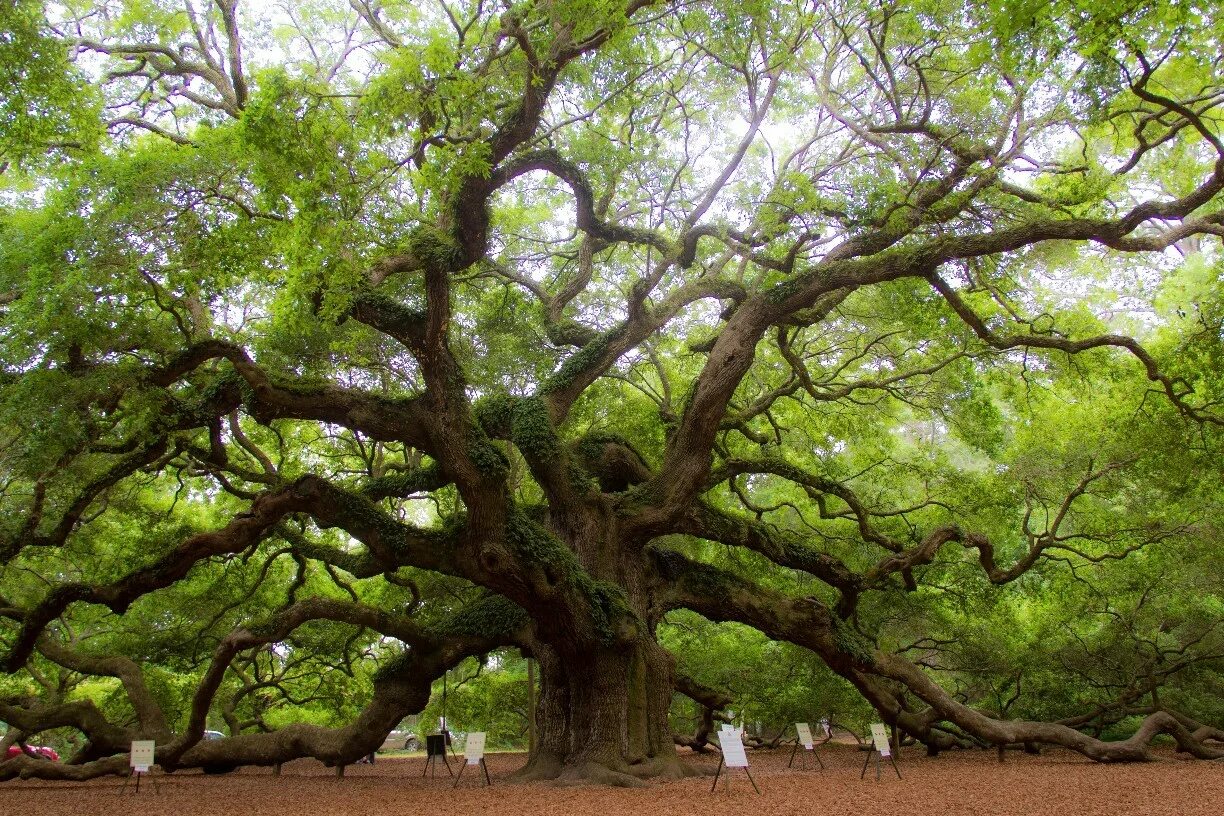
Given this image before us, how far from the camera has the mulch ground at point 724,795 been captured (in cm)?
624

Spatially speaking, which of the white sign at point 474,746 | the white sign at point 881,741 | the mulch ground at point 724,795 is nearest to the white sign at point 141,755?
the mulch ground at point 724,795

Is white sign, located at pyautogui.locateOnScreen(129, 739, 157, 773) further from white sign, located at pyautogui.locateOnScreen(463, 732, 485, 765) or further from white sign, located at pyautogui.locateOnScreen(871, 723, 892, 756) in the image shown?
white sign, located at pyautogui.locateOnScreen(871, 723, 892, 756)

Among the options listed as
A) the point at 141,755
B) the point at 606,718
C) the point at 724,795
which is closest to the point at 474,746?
the point at 606,718

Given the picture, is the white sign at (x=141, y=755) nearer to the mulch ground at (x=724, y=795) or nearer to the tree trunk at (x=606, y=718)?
the mulch ground at (x=724, y=795)

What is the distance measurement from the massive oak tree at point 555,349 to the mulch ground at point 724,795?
0.60m

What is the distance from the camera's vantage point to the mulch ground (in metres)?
6.24

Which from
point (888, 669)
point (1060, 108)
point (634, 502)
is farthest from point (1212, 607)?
point (634, 502)

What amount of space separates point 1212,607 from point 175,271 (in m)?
14.3

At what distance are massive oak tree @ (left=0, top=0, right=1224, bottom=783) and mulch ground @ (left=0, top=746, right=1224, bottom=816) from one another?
603 millimetres

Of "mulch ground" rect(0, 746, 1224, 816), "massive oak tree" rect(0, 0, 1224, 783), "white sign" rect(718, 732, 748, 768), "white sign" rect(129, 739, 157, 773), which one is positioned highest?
"massive oak tree" rect(0, 0, 1224, 783)

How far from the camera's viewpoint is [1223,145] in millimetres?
6652

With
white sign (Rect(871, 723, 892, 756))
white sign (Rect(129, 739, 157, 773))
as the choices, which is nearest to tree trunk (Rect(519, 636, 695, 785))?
white sign (Rect(871, 723, 892, 756))

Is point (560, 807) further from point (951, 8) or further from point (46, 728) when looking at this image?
point (951, 8)

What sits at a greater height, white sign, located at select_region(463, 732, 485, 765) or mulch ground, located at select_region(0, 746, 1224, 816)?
white sign, located at select_region(463, 732, 485, 765)
